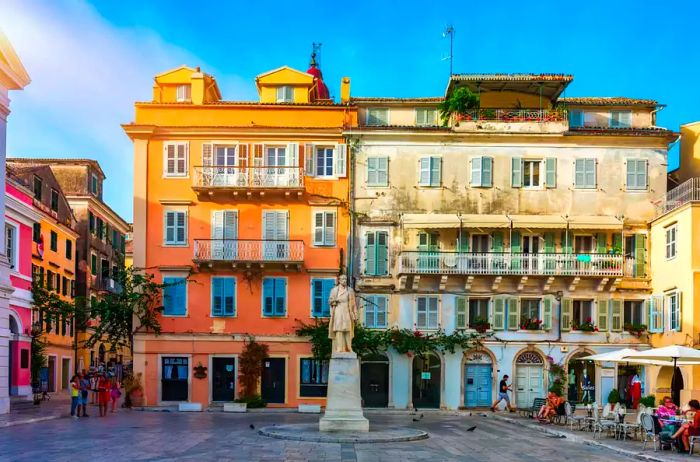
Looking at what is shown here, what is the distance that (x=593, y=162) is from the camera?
143ft

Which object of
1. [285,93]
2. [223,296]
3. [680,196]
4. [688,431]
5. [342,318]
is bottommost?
[688,431]

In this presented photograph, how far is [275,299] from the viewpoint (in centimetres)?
4334

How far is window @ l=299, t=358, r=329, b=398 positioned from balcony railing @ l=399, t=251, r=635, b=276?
6050 millimetres

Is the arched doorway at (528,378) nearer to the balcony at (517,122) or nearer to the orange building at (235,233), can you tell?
the orange building at (235,233)

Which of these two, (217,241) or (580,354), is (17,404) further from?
(580,354)

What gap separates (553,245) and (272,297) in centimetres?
1372

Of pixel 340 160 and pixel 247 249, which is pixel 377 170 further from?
pixel 247 249

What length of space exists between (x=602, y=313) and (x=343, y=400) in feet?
66.8

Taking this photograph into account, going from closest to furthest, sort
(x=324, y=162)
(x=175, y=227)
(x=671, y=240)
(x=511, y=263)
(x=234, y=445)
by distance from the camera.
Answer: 1. (x=234, y=445)
2. (x=671, y=240)
3. (x=511, y=263)
4. (x=175, y=227)
5. (x=324, y=162)

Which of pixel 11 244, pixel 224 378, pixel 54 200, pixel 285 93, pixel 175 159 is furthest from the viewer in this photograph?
pixel 54 200

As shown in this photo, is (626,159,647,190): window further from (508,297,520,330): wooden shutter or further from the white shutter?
the white shutter

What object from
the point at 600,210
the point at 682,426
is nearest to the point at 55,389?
the point at 600,210

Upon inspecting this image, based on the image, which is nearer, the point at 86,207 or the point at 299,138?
the point at 299,138

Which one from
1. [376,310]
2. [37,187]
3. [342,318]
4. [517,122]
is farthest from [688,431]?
[37,187]
